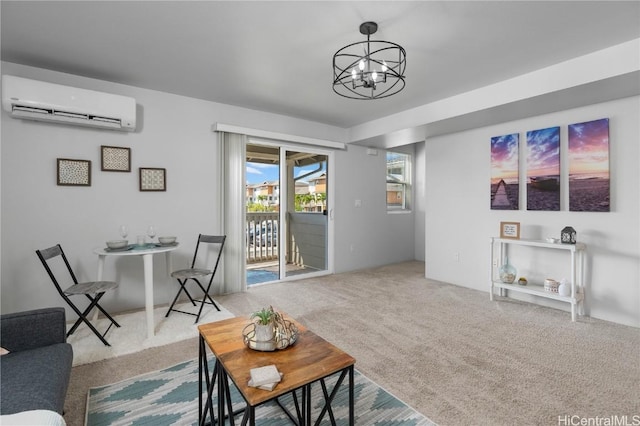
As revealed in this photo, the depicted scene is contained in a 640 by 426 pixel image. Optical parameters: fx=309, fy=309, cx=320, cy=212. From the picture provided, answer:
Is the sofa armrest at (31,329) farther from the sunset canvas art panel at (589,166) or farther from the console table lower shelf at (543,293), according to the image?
the sunset canvas art panel at (589,166)

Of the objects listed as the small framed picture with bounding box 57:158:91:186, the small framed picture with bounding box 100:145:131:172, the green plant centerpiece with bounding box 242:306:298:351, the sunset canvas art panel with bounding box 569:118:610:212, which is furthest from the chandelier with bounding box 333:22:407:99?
the small framed picture with bounding box 57:158:91:186

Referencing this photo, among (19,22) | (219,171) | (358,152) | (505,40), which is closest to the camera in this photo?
(19,22)

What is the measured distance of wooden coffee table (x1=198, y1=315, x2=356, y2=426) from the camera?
1.17 m

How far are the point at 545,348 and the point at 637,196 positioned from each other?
70.1 inches

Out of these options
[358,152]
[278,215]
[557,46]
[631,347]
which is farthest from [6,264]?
[631,347]

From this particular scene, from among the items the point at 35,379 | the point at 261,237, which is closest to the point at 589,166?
the point at 261,237

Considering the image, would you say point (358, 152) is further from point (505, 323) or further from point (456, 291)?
point (505, 323)

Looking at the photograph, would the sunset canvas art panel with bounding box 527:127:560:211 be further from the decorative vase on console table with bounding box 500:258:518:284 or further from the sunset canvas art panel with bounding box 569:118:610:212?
the decorative vase on console table with bounding box 500:258:518:284

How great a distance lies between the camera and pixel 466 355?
7.82ft

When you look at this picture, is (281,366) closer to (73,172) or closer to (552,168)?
(73,172)

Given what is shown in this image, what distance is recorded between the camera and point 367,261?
5.60 meters

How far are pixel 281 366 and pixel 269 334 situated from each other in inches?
6.8

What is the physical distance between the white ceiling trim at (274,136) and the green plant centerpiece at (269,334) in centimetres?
296

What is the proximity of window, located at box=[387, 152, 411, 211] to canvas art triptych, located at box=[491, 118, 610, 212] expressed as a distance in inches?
93.7
